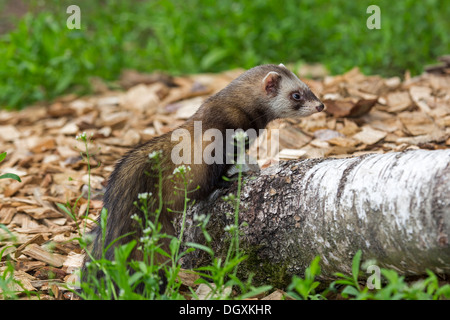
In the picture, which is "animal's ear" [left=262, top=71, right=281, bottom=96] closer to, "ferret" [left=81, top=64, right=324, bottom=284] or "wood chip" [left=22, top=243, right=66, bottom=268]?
"ferret" [left=81, top=64, right=324, bottom=284]

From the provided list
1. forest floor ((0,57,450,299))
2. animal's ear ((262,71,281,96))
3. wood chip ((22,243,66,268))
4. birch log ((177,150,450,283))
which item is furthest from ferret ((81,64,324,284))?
wood chip ((22,243,66,268))

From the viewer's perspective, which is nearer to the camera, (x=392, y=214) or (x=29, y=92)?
(x=392, y=214)

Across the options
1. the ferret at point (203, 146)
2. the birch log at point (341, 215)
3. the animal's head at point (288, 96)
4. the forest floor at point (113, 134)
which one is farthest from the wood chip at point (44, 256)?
the animal's head at point (288, 96)

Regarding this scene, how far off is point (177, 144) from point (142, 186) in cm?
48

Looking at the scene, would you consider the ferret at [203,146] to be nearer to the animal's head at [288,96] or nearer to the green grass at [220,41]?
the animal's head at [288,96]

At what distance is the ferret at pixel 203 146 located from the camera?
11.6 feet

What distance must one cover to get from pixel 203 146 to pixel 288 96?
3.44ft

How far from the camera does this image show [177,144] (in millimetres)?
3939

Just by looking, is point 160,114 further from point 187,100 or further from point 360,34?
point 360,34

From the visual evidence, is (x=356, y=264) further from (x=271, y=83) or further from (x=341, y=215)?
(x=271, y=83)

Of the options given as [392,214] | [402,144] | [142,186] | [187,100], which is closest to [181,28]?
[187,100]
